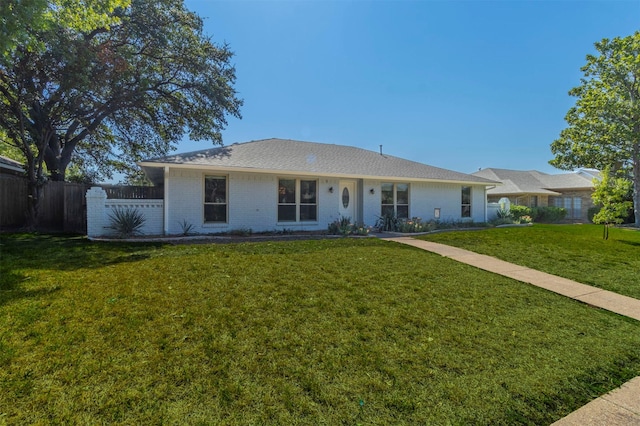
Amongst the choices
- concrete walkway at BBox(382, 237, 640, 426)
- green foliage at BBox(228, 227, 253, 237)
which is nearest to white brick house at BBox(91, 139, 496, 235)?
green foliage at BBox(228, 227, 253, 237)

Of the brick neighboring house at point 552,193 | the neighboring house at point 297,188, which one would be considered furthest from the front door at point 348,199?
the brick neighboring house at point 552,193

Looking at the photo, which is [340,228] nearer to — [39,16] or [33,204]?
[39,16]

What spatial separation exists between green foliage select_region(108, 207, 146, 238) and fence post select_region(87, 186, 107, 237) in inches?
10.9

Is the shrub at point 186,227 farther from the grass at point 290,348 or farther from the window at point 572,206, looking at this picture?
the window at point 572,206

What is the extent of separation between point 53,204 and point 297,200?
32.1 ft

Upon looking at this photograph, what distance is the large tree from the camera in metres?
11.6

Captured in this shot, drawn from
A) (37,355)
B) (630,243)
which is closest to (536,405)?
(37,355)

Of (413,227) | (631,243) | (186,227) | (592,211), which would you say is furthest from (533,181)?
(186,227)

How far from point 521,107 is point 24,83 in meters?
24.4

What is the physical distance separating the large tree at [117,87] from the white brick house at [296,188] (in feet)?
13.3

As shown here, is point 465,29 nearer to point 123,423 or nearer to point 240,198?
point 240,198

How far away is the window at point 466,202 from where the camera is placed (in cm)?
1730

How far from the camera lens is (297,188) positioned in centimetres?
1309

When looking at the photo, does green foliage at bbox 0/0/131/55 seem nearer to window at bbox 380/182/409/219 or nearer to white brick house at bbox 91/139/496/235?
white brick house at bbox 91/139/496/235
